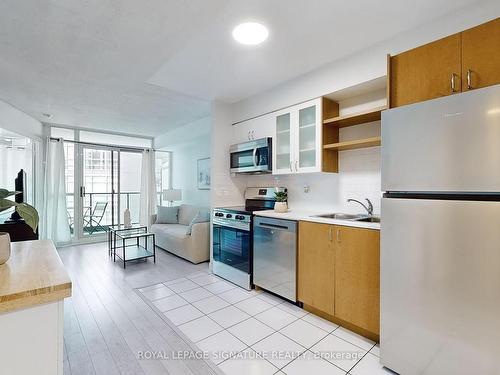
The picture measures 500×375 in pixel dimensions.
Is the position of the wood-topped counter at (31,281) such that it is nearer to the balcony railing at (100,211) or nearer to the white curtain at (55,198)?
the white curtain at (55,198)

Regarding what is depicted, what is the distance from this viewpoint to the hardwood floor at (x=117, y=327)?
174cm

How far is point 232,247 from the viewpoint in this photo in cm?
325

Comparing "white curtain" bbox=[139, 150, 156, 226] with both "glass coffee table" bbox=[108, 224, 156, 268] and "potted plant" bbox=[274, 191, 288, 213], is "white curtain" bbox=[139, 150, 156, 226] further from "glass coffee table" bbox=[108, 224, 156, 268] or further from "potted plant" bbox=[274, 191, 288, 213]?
"potted plant" bbox=[274, 191, 288, 213]

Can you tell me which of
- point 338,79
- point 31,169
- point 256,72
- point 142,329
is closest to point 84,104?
point 31,169

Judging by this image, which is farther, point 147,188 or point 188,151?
point 147,188

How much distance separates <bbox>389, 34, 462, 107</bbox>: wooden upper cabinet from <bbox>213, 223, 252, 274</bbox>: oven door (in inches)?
80.8

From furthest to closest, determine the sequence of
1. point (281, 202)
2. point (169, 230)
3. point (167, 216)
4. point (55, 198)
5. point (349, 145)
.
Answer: point (167, 216) < point (55, 198) < point (169, 230) < point (281, 202) < point (349, 145)

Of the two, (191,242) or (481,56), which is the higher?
(481,56)

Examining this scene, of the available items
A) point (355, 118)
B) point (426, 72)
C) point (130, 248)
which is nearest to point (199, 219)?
point (130, 248)

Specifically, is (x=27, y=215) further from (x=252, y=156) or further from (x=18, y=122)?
(x=18, y=122)

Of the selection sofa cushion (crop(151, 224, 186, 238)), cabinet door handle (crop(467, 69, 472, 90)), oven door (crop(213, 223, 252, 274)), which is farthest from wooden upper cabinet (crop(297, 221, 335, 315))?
sofa cushion (crop(151, 224, 186, 238))

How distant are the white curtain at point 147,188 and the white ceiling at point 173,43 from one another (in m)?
2.33

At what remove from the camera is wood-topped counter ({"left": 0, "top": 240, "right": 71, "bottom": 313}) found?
81 centimetres

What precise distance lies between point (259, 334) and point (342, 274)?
847mm
